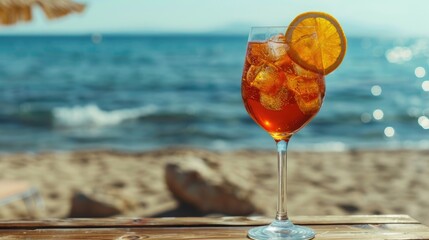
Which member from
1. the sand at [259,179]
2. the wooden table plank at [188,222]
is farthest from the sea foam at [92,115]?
the wooden table plank at [188,222]

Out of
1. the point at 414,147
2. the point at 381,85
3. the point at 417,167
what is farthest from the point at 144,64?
the point at 417,167

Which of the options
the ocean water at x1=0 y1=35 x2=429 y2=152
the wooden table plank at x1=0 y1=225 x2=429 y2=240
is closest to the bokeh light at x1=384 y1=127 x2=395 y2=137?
the ocean water at x1=0 y1=35 x2=429 y2=152

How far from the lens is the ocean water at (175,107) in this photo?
12.8 meters

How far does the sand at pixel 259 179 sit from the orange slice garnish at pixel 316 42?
438 centimetres

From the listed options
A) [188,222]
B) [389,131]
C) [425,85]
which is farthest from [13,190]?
[425,85]

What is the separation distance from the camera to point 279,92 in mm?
1557

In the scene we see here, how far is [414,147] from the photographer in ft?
39.2

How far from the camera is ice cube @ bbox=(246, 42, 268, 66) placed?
1.57 m

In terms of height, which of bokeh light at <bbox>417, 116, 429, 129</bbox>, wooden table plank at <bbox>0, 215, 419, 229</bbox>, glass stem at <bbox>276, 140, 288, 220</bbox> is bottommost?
wooden table plank at <bbox>0, 215, 419, 229</bbox>

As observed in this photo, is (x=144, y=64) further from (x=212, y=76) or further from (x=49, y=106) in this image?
(x=49, y=106)

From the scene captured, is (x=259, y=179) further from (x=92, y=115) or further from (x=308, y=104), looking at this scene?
(x=92, y=115)

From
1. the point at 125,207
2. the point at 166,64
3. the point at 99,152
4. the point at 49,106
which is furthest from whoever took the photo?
the point at 166,64

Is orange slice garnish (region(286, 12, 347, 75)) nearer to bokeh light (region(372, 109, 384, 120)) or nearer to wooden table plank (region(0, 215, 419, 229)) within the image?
wooden table plank (region(0, 215, 419, 229))

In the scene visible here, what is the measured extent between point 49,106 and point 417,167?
11096 millimetres
